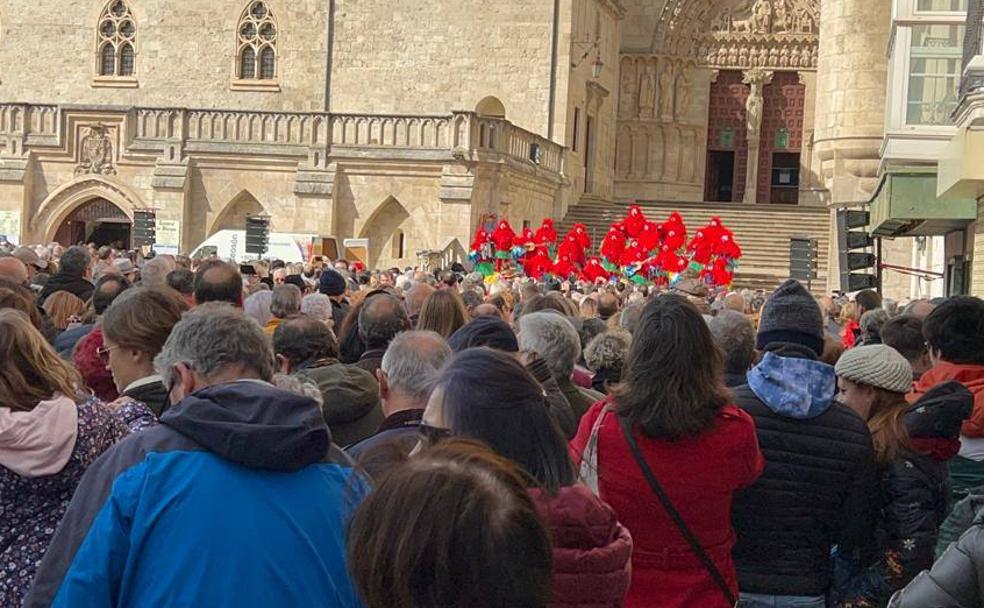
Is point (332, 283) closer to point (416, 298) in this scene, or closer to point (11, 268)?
point (416, 298)

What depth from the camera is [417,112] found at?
121 feet

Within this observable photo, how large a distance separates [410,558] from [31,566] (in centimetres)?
237

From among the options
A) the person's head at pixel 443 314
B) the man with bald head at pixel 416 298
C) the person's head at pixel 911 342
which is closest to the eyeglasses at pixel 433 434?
the person's head at pixel 443 314

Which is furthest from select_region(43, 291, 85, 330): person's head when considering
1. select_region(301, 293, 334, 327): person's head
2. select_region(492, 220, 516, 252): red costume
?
select_region(492, 220, 516, 252): red costume

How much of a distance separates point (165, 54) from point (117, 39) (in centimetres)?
132

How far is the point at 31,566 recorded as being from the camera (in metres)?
4.52

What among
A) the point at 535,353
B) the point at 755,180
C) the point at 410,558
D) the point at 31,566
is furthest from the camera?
the point at 755,180

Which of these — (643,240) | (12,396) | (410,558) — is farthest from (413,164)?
(410,558)

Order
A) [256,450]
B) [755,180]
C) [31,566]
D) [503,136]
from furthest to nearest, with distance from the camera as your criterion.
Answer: [755,180]
[503,136]
[31,566]
[256,450]

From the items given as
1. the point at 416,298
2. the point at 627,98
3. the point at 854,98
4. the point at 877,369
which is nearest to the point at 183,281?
the point at 416,298

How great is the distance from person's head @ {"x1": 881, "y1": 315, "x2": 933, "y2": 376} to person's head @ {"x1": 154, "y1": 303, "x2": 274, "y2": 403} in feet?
13.9

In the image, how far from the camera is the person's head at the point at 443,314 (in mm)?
7812

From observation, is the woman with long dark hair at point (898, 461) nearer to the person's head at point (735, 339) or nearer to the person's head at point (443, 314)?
the person's head at point (735, 339)

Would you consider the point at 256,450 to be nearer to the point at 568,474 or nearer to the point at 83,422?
the point at 568,474
